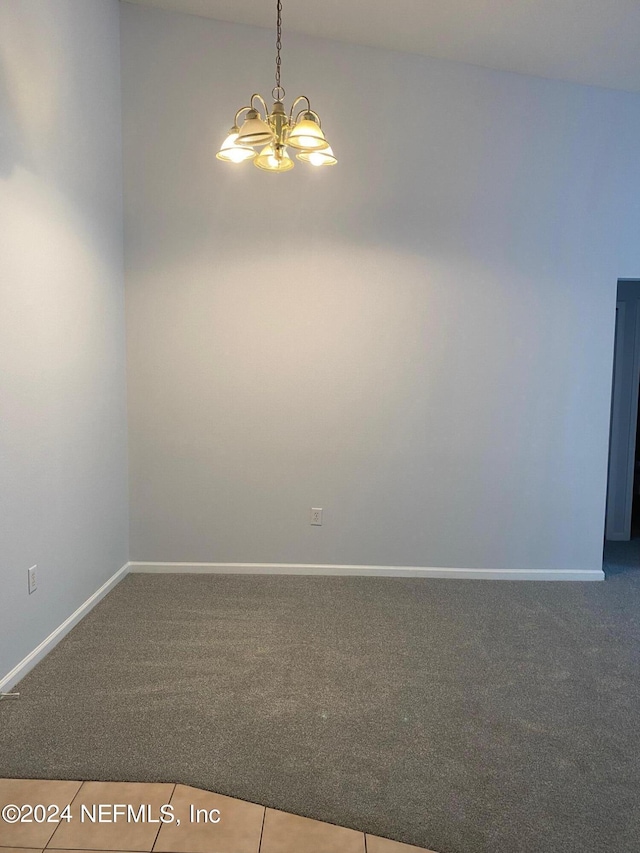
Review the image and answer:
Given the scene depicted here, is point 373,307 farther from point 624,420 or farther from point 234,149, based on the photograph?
point 624,420

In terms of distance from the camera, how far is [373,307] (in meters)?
3.90

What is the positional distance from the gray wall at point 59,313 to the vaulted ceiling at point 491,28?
888 mm

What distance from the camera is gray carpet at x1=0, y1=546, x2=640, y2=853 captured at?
1953 mm

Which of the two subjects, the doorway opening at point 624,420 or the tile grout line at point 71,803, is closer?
the tile grout line at point 71,803

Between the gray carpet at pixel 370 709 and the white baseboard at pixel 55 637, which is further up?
the white baseboard at pixel 55 637

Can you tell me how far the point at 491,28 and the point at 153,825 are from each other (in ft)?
12.5

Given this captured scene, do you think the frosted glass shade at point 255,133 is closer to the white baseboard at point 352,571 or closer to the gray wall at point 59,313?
the gray wall at point 59,313

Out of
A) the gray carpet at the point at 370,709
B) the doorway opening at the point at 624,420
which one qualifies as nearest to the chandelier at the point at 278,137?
the gray carpet at the point at 370,709

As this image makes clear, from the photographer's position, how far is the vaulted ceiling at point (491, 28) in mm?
3098

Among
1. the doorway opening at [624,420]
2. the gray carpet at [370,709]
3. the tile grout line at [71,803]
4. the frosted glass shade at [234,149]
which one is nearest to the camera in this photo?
the tile grout line at [71,803]

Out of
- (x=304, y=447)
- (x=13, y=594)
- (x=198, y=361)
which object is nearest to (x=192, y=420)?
(x=198, y=361)

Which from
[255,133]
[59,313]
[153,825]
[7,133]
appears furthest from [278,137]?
[153,825]

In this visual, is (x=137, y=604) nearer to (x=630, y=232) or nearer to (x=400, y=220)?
(x=400, y=220)

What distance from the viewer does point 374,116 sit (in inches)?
149
